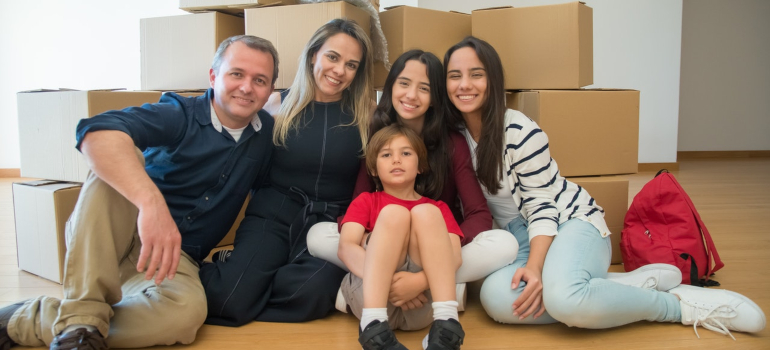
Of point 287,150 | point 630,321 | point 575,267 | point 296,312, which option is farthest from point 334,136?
point 630,321

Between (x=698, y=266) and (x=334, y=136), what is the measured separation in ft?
3.72

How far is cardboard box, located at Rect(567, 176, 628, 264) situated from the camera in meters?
1.89

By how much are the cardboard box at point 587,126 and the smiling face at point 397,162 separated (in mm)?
567

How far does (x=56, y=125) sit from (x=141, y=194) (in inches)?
33.6

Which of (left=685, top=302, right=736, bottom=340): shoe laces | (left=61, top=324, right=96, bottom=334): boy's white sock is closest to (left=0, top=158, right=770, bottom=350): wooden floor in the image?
(left=685, top=302, right=736, bottom=340): shoe laces

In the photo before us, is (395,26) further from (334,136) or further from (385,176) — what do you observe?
(385,176)

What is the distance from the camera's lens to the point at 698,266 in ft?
5.57

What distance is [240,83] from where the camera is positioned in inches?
56.0

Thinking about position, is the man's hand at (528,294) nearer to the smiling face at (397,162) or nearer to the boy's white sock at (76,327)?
the smiling face at (397,162)

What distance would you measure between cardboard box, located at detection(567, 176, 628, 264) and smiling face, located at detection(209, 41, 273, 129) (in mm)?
1060

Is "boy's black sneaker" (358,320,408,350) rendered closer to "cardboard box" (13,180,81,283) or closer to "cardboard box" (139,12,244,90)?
"cardboard box" (13,180,81,283)

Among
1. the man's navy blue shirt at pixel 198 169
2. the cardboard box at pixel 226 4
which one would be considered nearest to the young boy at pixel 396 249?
the man's navy blue shirt at pixel 198 169

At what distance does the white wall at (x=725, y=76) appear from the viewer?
544 centimetres

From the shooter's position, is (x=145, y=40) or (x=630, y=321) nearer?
(x=630, y=321)
